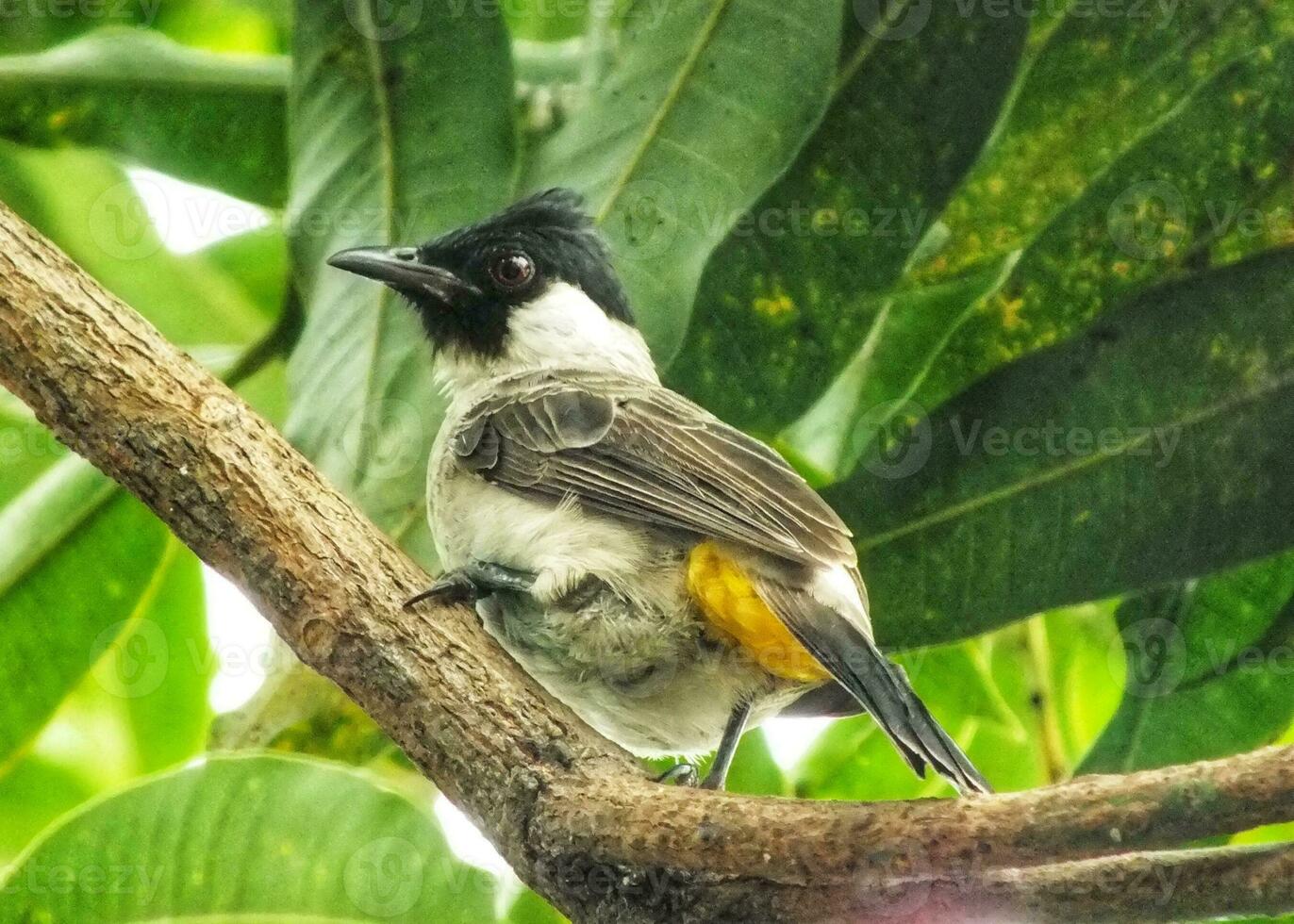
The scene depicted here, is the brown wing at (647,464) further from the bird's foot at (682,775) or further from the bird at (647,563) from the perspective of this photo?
the bird's foot at (682,775)

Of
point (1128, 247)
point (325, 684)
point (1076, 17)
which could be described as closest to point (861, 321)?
point (1128, 247)

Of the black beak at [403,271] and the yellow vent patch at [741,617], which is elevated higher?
the black beak at [403,271]

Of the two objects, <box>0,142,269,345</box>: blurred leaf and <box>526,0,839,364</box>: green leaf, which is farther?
<box>0,142,269,345</box>: blurred leaf

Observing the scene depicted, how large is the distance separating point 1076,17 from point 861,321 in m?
0.65

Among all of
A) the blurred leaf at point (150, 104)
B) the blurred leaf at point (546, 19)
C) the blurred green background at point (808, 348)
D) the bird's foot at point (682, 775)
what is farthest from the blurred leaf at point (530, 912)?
the blurred leaf at point (546, 19)

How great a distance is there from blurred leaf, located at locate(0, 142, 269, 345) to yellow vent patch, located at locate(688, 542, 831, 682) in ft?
3.93

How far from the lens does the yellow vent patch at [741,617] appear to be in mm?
1854

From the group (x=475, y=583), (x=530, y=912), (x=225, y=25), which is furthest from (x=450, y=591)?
(x=225, y=25)

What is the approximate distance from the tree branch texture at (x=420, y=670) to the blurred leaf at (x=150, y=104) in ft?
2.57

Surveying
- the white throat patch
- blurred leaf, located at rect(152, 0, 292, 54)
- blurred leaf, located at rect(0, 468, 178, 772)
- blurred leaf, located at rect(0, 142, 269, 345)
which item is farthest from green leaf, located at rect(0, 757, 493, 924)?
blurred leaf, located at rect(152, 0, 292, 54)

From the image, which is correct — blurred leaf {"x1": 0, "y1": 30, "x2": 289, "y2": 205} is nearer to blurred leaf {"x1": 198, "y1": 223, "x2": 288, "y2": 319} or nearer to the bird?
blurred leaf {"x1": 198, "y1": 223, "x2": 288, "y2": 319}

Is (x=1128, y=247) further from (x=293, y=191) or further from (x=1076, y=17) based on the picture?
(x=293, y=191)

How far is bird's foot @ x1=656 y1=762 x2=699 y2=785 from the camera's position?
211cm

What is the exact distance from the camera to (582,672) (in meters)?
2.01
